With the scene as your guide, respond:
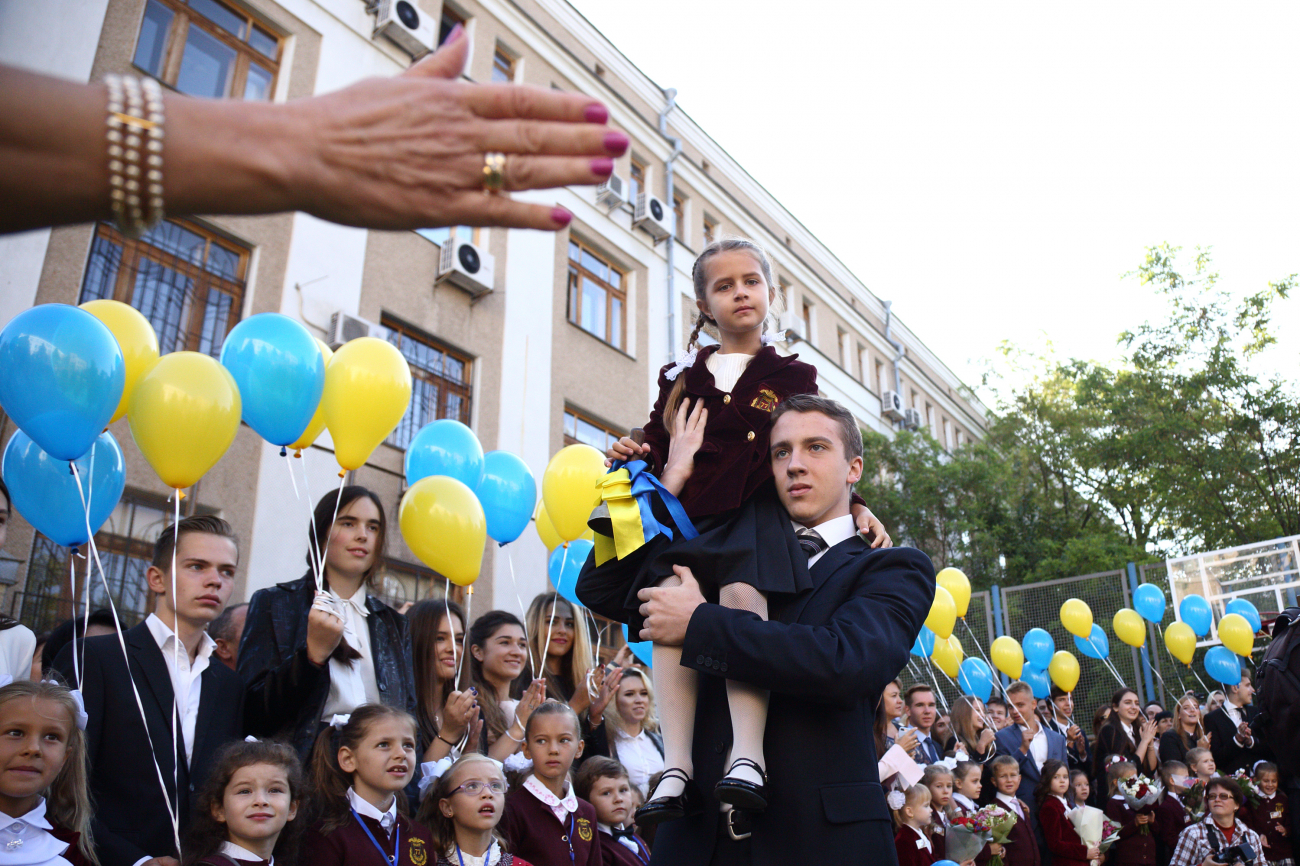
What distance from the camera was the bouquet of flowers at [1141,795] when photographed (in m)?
7.47

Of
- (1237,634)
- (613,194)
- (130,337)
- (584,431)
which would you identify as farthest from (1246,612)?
(130,337)

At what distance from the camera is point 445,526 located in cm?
481

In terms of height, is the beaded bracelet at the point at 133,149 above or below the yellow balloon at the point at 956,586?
below

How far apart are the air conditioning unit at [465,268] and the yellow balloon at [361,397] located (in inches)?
288

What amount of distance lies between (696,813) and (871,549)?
737 millimetres

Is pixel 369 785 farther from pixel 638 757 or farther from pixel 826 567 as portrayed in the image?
pixel 826 567

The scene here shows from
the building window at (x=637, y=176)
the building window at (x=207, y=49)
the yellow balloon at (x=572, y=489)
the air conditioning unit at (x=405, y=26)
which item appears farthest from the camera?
the building window at (x=637, y=176)

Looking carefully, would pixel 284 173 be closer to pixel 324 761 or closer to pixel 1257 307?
pixel 324 761

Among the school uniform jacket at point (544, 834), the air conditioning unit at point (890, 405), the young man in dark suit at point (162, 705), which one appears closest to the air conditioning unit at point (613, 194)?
the air conditioning unit at point (890, 405)

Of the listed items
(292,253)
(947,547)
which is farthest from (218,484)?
(947,547)

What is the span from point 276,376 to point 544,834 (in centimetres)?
258

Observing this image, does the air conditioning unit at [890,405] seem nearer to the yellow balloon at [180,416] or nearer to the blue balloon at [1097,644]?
the blue balloon at [1097,644]

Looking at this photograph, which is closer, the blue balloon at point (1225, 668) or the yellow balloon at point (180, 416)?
the yellow balloon at point (180, 416)

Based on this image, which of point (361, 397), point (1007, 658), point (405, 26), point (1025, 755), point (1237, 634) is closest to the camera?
point (361, 397)
